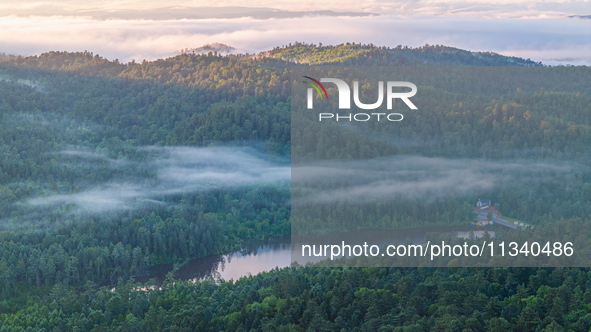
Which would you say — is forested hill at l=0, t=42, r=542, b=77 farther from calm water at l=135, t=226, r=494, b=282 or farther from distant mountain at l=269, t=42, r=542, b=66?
calm water at l=135, t=226, r=494, b=282

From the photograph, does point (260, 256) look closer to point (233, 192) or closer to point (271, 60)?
point (233, 192)

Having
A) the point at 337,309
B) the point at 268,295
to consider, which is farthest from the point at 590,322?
the point at 268,295

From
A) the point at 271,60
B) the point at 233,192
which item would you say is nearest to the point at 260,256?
the point at 233,192

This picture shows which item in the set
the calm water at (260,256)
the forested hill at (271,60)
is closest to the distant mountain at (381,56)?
the forested hill at (271,60)

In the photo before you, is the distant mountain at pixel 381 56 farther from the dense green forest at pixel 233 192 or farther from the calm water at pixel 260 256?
the calm water at pixel 260 256

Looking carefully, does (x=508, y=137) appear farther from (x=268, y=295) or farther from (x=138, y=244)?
Result: (x=268, y=295)

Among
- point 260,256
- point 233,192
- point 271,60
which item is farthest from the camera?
point 271,60
